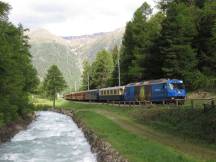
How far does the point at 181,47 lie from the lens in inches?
2468

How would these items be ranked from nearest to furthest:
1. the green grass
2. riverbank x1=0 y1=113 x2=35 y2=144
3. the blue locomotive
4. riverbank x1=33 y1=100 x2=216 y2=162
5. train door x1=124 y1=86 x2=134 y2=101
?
1. the green grass
2. riverbank x1=33 y1=100 x2=216 y2=162
3. riverbank x1=0 y1=113 x2=35 y2=144
4. the blue locomotive
5. train door x1=124 y1=86 x2=134 y2=101

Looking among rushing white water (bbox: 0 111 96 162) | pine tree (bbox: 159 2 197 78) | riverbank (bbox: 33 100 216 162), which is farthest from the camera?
pine tree (bbox: 159 2 197 78)

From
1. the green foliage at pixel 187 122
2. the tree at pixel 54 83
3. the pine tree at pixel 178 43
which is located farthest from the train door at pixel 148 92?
the tree at pixel 54 83

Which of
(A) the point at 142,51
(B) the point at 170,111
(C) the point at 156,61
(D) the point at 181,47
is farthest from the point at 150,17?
(B) the point at 170,111

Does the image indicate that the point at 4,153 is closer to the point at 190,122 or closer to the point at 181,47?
the point at 190,122

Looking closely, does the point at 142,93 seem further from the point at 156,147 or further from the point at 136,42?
the point at 156,147

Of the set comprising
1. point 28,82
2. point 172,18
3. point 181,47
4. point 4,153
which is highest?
point 172,18

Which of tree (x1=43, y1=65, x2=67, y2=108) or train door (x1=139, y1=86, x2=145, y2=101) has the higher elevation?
tree (x1=43, y1=65, x2=67, y2=108)

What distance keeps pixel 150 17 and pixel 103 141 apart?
210ft

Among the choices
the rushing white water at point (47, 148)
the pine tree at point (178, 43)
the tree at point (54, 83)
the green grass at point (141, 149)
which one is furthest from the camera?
the tree at point (54, 83)

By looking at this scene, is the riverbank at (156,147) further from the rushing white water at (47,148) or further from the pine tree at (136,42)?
the pine tree at (136,42)

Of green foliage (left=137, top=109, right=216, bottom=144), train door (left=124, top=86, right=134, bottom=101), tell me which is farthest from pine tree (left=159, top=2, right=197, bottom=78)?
green foliage (left=137, top=109, right=216, bottom=144)

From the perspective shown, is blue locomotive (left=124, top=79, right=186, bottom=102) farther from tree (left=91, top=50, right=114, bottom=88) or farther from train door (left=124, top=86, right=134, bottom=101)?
tree (left=91, top=50, right=114, bottom=88)

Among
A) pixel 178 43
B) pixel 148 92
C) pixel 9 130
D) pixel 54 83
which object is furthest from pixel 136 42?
pixel 54 83
